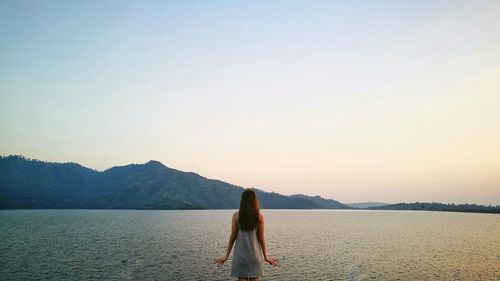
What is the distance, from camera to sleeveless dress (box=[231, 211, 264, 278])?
1011 cm

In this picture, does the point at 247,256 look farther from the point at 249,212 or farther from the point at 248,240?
the point at 249,212

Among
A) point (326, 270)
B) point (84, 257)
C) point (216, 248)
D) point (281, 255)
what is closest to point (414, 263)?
point (326, 270)

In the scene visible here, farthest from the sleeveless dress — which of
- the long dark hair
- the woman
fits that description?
the long dark hair

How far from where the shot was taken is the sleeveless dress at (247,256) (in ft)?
33.2

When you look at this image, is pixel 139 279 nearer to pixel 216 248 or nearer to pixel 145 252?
pixel 145 252

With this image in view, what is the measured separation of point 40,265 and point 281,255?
3518 cm

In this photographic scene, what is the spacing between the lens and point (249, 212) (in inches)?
389

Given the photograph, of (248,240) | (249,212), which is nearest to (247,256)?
(248,240)

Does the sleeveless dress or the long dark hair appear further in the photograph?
the sleeveless dress

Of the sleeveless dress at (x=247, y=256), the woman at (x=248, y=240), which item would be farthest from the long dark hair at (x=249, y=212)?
the sleeveless dress at (x=247, y=256)

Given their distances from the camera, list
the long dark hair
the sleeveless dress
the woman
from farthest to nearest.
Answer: the sleeveless dress, the woman, the long dark hair

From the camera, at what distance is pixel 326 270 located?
4506 centimetres

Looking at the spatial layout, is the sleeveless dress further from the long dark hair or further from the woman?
the long dark hair

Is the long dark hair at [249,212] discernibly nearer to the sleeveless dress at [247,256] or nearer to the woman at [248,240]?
the woman at [248,240]
